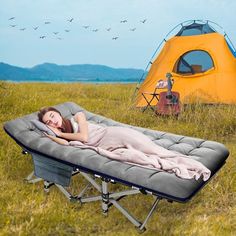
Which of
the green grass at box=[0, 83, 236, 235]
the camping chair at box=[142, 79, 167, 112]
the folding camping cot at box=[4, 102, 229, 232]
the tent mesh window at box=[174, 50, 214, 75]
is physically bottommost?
the camping chair at box=[142, 79, 167, 112]

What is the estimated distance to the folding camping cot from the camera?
3184mm

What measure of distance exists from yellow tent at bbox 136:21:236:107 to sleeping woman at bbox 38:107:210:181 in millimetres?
4048

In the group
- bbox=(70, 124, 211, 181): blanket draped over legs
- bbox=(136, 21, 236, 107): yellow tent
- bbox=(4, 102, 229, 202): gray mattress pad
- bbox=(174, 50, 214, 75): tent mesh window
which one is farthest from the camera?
bbox=(174, 50, 214, 75): tent mesh window

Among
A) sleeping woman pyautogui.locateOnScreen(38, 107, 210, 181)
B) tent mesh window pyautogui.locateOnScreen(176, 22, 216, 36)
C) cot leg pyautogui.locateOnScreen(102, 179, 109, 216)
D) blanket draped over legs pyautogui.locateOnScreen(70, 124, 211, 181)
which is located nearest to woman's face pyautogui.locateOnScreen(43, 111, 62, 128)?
sleeping woman pyautogui.locateOnScreen(38, 107, 210, 181)

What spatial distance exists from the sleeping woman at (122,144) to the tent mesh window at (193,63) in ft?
16.2

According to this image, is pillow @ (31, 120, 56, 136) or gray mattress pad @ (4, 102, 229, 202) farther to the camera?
pillow @ (31, 120, 56, 136)

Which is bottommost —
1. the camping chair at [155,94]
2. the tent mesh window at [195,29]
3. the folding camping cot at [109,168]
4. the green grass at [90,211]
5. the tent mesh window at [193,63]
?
the camping chair at [155,94]

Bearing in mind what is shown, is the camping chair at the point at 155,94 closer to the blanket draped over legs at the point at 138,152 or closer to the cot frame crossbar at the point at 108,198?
the blanket draped over legs at the point at 138,152

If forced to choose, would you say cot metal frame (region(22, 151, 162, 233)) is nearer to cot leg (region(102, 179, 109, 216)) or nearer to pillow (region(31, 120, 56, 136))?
cot leg (region(102, 179, 109, 216))

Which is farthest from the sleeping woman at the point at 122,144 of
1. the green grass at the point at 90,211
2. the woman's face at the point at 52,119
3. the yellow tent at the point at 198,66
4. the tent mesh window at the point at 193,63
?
the tent mesh window at the point at 193,63

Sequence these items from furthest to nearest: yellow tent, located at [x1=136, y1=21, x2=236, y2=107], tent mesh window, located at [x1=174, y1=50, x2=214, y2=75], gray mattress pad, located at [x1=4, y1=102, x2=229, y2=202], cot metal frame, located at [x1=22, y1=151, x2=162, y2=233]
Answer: tent mesh window, located at [x1=174, y1=50, x2=214, y2=75] → yellow tent, located at [x1=136, y1=21, x2=236, y2=107] → cot metal frame, located at [x1=22, y1=151, x2=162, y2=233] → gray mattress pad, located at [x1=4, y1=102, x2=229, y2=202]

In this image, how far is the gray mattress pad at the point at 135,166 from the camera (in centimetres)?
316

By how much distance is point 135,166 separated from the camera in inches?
137

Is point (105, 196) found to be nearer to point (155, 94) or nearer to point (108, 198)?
point (108, 198)
